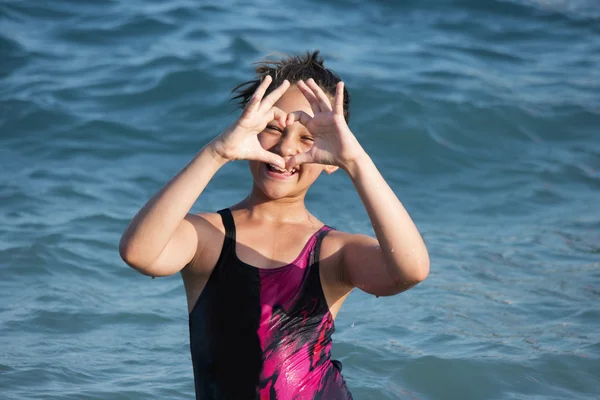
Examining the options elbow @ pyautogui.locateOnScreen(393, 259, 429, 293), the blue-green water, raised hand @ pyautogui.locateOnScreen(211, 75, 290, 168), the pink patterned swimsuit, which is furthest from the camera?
the blue-green water

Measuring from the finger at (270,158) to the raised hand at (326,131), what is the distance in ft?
0.08

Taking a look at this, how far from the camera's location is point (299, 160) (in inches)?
116

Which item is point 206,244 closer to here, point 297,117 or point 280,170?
point 280,170

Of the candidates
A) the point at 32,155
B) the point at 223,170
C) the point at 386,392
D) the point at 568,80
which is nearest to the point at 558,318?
the point at 386,392

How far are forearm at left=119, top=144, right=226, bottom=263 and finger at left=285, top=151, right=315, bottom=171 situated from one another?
24 centimetres

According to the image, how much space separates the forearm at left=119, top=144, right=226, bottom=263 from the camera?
9.27 feet

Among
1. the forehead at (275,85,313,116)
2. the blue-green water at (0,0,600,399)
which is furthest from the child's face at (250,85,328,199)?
the blue-green water at (0,0,600,399)

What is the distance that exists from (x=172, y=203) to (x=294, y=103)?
25.3 inches

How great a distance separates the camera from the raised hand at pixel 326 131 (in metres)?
2.83

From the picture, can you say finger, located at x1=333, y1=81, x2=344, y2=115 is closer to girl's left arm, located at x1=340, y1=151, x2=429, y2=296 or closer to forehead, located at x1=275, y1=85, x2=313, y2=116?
girl's left arm, located at x1=340, y1=151, x2=429, y2=296

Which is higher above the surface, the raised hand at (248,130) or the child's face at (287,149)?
the raised hand at (248,130)

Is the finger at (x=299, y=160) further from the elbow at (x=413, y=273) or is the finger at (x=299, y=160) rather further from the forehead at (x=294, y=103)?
the elbow at (x=413, y=273)

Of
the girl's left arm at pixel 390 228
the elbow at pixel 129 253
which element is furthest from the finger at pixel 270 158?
the elbow at pixel 129 253

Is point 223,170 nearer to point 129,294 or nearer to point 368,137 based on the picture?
point 368,137
